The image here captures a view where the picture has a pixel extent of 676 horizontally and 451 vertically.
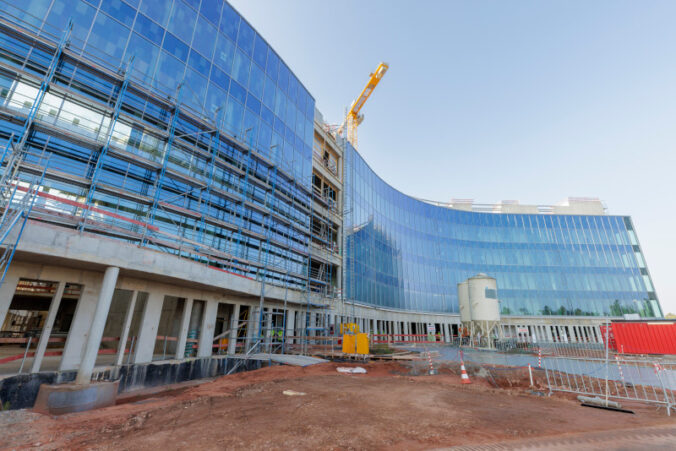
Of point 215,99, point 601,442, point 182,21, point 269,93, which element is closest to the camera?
point 601,442

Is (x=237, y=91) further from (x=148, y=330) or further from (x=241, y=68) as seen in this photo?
(x=148, y=330)

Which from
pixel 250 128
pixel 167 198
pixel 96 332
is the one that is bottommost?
pixel 96 332

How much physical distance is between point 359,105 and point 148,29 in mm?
47790

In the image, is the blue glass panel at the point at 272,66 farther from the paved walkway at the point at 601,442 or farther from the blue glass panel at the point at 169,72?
the paved walkway at the point at 601,442

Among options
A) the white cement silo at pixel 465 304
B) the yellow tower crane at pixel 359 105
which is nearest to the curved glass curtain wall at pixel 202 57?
the white cement silo at pixel 465 304

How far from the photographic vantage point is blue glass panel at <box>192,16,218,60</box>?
19653 millimetres

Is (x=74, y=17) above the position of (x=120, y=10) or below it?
below

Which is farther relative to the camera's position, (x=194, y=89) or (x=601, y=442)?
(x=194, y=89)

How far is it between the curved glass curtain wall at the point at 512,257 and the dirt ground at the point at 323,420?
29.6m

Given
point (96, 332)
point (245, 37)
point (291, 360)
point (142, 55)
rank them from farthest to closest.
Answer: point (245, 37), point (291, 360), point (142, 55), point (96, 332)

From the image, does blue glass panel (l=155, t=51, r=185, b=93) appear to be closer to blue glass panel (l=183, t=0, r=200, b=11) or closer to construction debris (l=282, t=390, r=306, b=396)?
blue glass panel (l=183, t=0, r=200, b=11)

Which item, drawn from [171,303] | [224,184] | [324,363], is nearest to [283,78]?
[224,184]

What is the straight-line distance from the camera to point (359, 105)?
6038 centimetres

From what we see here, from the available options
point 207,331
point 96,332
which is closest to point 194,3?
point 96,332
